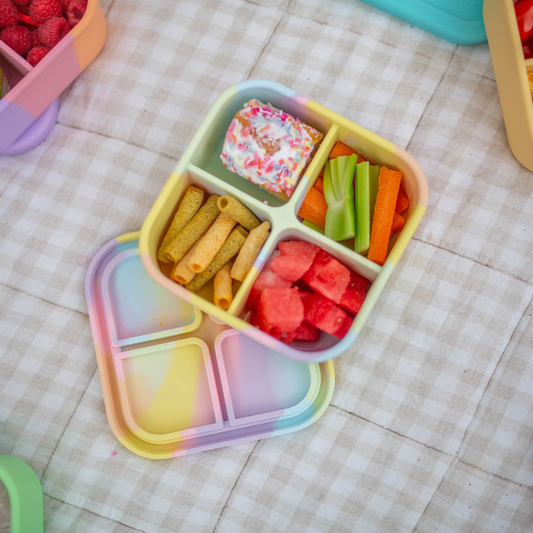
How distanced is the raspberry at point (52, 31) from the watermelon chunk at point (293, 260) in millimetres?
711

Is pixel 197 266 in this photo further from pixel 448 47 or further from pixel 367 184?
pixel 448 47

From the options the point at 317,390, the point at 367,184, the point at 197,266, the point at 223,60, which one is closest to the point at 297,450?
the point at 317,390

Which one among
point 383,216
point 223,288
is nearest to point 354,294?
point 383,216

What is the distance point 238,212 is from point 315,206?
0.55 feet

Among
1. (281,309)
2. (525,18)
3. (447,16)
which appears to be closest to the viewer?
(281,309)

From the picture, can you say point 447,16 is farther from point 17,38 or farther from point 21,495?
point 21,495

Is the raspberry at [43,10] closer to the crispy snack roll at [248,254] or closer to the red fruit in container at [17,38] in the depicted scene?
the red fruit in container at [17,38]

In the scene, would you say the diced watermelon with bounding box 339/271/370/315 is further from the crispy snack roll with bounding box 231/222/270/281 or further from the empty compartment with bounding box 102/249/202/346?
the empty compartment with bounding box 102/249/202/346

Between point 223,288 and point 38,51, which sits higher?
point 38,51

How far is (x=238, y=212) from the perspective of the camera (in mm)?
903

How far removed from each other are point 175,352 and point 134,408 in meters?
0.16

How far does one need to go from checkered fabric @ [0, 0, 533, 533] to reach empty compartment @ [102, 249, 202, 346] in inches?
3.6

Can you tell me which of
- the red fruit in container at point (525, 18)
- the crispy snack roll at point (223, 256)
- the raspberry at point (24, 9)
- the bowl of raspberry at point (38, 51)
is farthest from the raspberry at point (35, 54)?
the red fruit in container at point (525, 18)

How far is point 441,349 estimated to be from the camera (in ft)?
3.41
